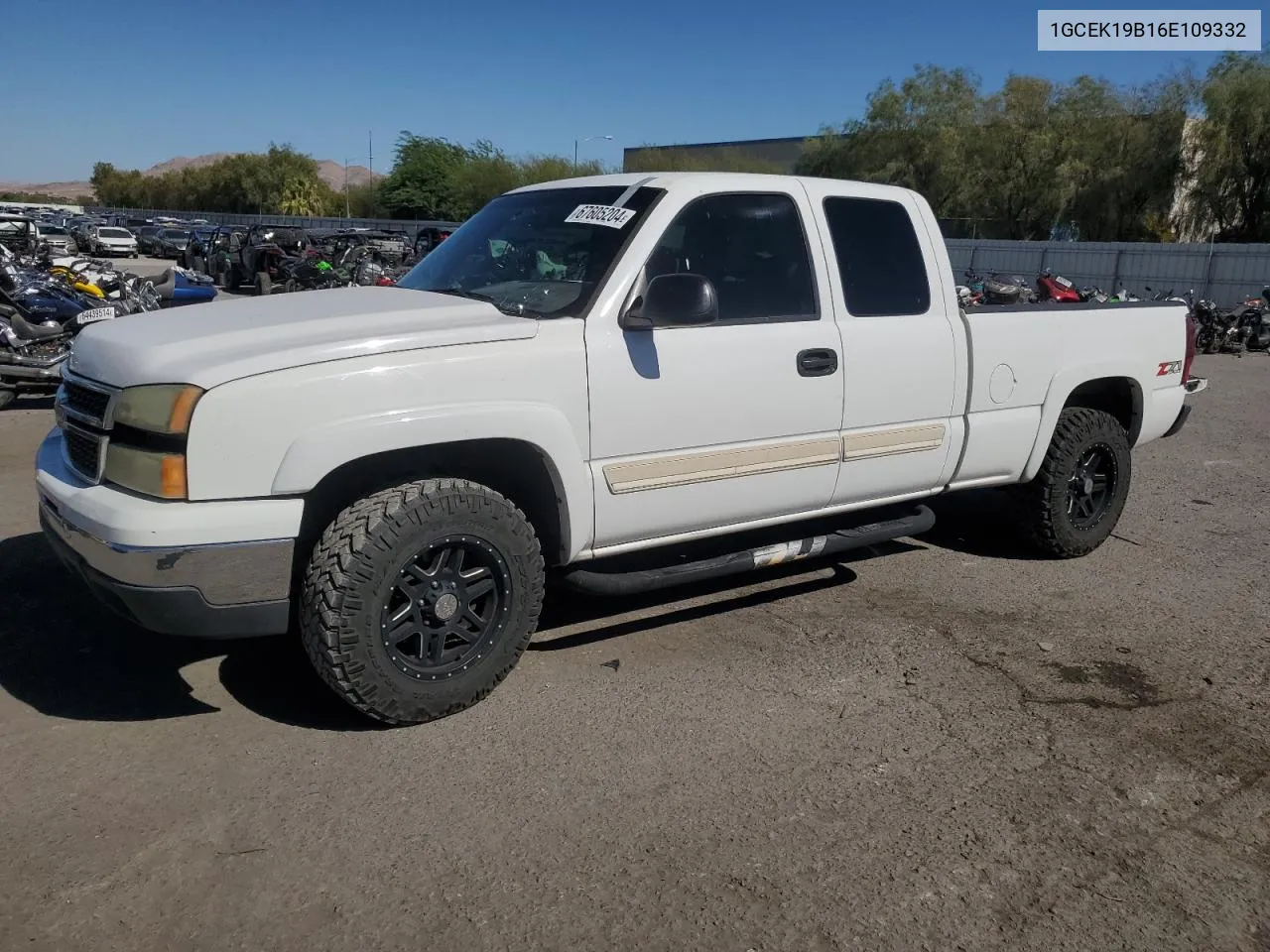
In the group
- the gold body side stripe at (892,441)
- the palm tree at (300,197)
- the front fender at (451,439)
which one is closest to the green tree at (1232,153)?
the gold body side stripe at (892,441)

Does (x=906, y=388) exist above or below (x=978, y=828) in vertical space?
above

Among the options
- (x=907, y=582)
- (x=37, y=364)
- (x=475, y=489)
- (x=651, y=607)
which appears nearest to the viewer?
(x=475, y=489)

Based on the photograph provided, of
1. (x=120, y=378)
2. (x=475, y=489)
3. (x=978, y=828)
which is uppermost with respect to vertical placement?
(x=120, y=378)

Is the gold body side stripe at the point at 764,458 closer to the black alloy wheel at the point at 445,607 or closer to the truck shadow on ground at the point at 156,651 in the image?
the black alloy wheel at the point at 445,607

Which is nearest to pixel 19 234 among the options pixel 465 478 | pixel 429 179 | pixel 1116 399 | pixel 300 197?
pixel 465 478

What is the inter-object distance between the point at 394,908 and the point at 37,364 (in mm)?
8843

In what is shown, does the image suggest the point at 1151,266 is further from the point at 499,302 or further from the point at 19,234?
the point at 19,234

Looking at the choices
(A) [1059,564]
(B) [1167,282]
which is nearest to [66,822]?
(A) [1059,564]

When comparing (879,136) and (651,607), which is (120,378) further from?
(879,136)

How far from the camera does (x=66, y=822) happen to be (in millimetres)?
3102

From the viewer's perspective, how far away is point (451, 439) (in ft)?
11.6

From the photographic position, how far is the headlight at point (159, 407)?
10.4ft

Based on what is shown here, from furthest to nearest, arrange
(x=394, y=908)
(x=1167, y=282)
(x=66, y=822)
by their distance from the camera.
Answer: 1. (x=1167, y=282)
2. (x=66, y=822)
3. (x=394, y=908)

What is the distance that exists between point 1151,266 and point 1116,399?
867 inches
